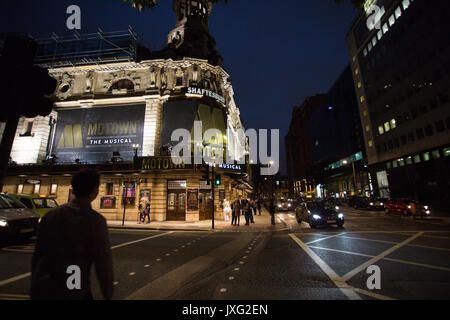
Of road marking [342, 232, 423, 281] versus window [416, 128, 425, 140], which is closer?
road marking [342, 232, 423, 281]

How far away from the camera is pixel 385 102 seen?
39562 millimetres

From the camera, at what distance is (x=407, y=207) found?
19.4 m

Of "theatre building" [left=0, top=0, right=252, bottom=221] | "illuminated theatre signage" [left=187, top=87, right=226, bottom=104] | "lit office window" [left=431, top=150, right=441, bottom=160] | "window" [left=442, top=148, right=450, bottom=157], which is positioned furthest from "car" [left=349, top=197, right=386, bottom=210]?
"illuminated theatre signage" [left=187, top=87, right=226, bottom=104]

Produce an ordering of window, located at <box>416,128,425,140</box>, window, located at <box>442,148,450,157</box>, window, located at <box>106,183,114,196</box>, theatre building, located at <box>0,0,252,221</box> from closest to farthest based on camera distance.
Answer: theatre building, located at <box>0,0,252,221</box>, window, located at <box>106,183,114,196</box>, window, located at <box>442,148,450,157</box>, window, located at <box>416,128,425,140</box>

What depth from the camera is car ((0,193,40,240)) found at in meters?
7.42

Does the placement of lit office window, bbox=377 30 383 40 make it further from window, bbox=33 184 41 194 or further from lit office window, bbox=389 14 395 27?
window, bbox=33 184 41 194

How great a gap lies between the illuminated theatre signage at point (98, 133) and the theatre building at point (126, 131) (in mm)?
106

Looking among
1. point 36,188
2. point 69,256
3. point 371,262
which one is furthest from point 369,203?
point 36,188

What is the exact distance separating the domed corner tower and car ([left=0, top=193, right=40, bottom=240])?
20570mm

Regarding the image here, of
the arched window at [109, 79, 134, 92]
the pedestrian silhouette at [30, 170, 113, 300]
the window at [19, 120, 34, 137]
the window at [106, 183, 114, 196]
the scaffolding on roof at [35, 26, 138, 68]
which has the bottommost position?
the pedestrian silhouette at [30, 170, 113, 300]
